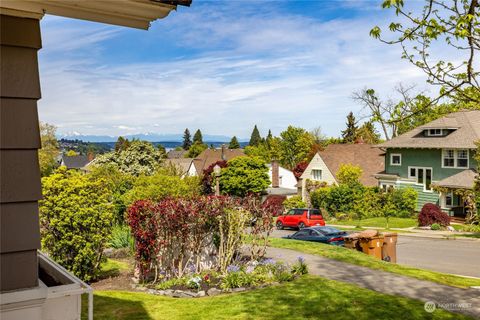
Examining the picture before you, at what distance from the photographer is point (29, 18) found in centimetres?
292

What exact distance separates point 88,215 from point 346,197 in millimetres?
29085

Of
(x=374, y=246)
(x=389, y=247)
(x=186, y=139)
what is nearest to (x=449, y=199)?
(x=389, y=247)

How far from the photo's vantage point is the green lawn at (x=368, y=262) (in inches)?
478

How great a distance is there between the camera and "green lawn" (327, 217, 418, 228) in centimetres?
3152

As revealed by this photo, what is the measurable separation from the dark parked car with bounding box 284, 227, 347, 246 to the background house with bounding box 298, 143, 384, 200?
24399mm

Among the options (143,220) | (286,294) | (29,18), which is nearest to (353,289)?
(286,294)

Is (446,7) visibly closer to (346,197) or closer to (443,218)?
(443,218)

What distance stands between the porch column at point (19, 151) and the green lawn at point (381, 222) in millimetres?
30491

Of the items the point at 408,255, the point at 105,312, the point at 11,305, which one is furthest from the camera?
the point at 408,255

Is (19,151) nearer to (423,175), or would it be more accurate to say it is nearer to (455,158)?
(455,158)

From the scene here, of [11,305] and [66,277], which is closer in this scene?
[11,305]

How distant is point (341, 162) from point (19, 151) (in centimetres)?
4517

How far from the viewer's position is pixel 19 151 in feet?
9.36

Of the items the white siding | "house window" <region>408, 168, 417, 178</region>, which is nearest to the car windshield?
"house window" <region>408, 168, 417, 178</region>
